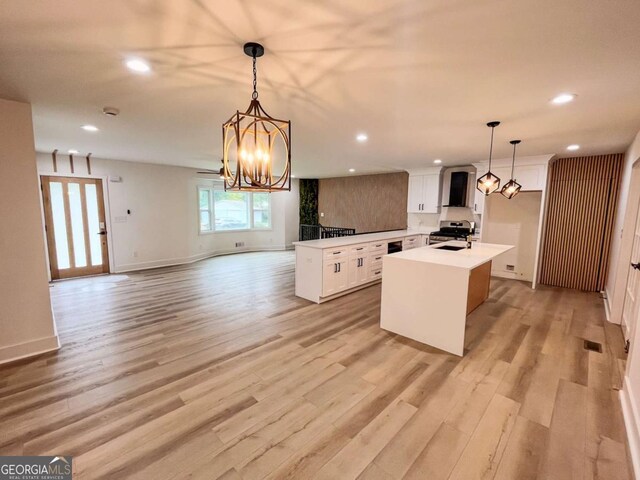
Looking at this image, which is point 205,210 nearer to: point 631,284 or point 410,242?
point 410,242

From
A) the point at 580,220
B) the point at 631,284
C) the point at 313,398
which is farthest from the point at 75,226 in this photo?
the point at 580,220

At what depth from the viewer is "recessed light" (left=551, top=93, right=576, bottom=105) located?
240 centimetres

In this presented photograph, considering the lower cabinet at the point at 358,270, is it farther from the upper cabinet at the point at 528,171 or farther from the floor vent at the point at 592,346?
the floor vent at the point at 592,346

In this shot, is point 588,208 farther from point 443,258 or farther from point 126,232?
point 126,232

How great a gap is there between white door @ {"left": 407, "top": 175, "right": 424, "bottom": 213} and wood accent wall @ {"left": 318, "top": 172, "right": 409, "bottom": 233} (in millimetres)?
579

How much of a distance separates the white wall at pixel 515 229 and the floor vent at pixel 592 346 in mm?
2520

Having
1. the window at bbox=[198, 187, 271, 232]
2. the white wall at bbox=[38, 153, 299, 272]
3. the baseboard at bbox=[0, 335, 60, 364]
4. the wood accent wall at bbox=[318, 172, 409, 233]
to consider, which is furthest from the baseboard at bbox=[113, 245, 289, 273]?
the baseboard at bbox=[0, 335, 60, 364]

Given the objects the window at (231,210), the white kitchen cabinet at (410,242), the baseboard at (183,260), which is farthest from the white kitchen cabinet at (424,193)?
the window at (231,210)

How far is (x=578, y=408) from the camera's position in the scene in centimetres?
221

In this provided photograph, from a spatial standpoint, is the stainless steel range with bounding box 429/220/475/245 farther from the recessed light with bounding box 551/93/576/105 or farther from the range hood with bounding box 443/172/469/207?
the recessed light with bounding box 551/93/576/105

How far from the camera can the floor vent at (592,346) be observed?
3113 mm

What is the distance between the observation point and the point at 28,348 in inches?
113

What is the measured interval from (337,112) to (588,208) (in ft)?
17.1

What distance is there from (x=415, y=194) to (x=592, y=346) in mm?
4624
